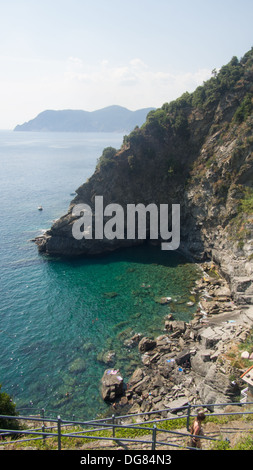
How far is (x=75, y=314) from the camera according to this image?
114 ft

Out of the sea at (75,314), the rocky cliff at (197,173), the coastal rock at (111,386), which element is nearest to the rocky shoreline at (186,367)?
the coastal rock at (111,386)

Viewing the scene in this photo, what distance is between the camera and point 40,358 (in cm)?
2806

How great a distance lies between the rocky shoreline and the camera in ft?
70.0

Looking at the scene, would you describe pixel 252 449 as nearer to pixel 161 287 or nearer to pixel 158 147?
pixel 161 287

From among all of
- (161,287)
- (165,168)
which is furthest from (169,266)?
(165,168)

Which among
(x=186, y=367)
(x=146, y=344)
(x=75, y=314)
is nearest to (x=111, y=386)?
(x=146, y=344)

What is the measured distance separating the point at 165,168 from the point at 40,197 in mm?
46375

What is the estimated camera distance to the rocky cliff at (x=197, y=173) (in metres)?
41.2

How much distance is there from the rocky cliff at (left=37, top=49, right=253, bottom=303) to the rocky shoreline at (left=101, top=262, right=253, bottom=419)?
26.0 ft

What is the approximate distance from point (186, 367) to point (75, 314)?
1511cm

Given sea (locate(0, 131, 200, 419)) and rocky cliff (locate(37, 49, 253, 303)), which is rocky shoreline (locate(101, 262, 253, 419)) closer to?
sea (locate(0, 131, 200, 419))

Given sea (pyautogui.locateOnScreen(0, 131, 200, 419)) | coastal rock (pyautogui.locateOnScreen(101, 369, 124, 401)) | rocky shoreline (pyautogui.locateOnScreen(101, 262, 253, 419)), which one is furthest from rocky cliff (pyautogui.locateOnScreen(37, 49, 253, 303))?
coastal rock (pyautogui.locateOnScreen(101, 369, 124, 401))

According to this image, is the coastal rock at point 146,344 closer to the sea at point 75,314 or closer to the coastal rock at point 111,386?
the sea at point 75,314

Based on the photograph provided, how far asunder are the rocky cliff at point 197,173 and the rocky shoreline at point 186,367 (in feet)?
26.0
